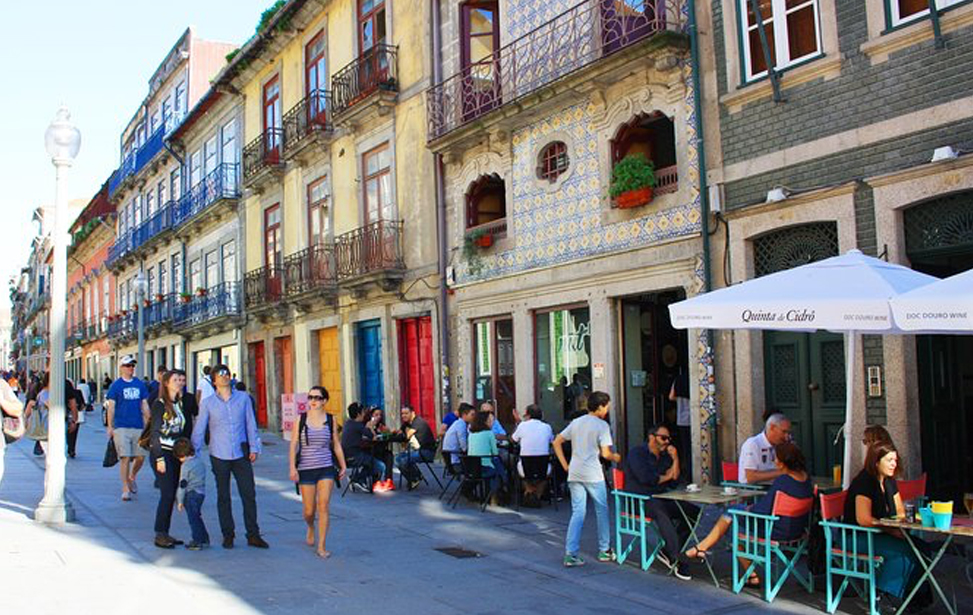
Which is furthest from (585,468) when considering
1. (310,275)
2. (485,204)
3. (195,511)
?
(310,275)

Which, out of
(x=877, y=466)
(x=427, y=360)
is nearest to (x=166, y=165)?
(x=427, y=360)

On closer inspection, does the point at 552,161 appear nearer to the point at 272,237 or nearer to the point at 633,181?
the point at 633,181

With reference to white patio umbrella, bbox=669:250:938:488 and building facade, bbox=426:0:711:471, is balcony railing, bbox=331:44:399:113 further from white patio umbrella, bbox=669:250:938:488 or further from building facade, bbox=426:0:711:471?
white patio umbrella, bbox=669:250:938:488

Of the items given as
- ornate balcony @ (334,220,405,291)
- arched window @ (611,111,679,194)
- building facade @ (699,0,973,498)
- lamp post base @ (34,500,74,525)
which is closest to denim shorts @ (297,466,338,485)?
lamp post base @ (34,500,74,525)

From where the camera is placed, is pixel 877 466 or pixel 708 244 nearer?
pixel 877 466

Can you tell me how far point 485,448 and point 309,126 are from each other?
40.8 feet

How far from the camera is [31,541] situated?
9.09m

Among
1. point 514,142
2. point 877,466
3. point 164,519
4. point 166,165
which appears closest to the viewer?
point 877,466

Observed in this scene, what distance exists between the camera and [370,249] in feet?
63.5

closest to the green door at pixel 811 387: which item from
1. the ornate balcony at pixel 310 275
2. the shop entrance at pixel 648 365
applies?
the shop entrance at pixel 648 365

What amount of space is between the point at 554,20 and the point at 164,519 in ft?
28.9

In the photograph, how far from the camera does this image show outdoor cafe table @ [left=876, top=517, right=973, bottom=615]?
630 cm

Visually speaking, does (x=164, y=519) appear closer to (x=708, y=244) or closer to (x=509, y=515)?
(x=509, y=515)

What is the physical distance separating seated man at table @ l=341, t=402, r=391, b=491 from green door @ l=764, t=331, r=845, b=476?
5244 mm
